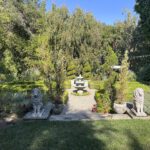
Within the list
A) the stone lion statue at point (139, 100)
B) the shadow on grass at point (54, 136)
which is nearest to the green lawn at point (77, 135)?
the shadow on grass at point (54, 136)

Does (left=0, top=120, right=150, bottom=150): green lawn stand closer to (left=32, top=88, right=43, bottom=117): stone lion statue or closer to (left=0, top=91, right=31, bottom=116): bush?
(left=32, top=88, right=43, bottom=117): stone lion statue

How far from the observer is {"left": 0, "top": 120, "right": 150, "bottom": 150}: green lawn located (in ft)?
19.7

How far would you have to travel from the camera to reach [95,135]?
686 cm

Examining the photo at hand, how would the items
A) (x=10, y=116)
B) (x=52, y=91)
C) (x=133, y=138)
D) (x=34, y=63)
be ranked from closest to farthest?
(x=133, y=138), (x=10, y=116), (x=52, y=91), (x=34, y=63)

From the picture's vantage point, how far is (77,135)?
687cm

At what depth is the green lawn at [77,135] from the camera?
6.02m

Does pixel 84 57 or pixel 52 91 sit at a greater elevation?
pixel 84 57

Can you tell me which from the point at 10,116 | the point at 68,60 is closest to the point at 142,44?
the point at 68,60

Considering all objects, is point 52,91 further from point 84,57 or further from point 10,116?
point 84,57

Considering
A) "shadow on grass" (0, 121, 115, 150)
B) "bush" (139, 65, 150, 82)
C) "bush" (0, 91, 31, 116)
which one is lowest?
"shadow on grass" (0, 121, 115, 150)

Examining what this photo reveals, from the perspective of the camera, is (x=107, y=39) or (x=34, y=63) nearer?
(x=34, y=63)

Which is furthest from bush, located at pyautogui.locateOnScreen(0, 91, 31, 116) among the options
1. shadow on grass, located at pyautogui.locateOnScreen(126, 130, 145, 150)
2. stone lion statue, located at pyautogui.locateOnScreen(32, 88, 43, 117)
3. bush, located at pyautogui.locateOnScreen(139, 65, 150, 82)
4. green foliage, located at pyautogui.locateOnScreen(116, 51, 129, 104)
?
bush, located at pyautogui.locateOnScreen(139, 65, 150, 82)

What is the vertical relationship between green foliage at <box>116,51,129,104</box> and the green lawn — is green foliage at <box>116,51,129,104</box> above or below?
above

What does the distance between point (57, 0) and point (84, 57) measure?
8.70m
